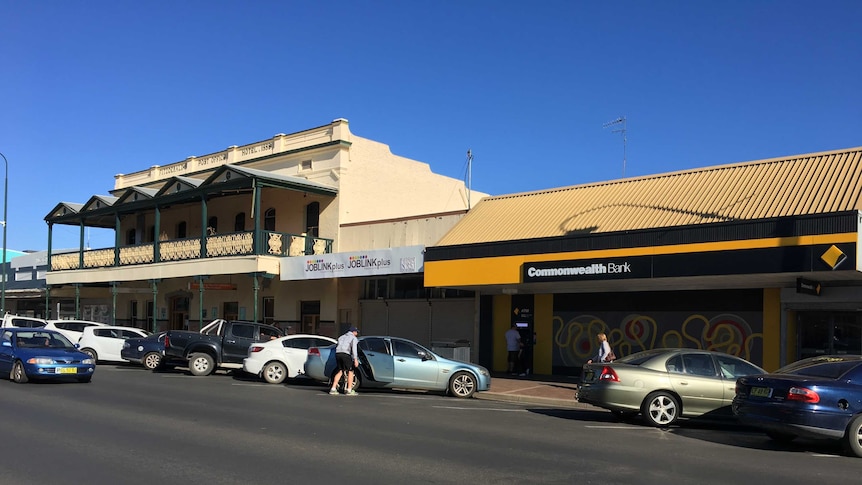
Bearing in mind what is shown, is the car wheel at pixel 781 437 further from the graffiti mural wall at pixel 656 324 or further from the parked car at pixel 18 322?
the parked car at pixel 18 322

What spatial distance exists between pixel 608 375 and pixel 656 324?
7.33 m

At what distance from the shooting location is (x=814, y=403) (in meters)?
9.64

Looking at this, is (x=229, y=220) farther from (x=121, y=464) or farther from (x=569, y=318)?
(x=121, y=464)

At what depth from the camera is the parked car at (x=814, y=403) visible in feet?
31.6

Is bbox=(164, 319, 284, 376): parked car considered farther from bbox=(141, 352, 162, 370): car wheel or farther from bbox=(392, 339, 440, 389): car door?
bbox=(392, 339, 440, 389): car door

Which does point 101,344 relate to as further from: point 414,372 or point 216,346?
point 414,372

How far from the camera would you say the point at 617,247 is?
17.2 metres

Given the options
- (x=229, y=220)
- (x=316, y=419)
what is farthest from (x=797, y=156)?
(x=229, y=220)

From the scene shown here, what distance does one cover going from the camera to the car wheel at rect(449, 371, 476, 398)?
16.5 meters

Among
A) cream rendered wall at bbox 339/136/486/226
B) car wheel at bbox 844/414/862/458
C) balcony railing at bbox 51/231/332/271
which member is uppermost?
cream rendered wall at bbox 339/136/486/226

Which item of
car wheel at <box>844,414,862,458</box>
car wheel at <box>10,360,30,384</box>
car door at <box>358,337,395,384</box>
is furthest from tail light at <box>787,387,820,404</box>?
car wheel at <box>10,360,30,384</box>

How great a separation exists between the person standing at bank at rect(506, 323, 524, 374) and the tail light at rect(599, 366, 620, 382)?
8300 millimetres

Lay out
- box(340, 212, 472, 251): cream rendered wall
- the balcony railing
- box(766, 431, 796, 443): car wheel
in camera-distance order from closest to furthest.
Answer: box(766, 431, 796, 443): car wheel
box(340, 212, 472, 251): cream rendered wall
the balcony railing

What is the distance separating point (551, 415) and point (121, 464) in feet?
26.0
